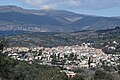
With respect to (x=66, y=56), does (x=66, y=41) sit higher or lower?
lower

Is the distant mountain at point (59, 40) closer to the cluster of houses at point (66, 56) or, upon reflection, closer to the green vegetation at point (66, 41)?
the green vegetation at point (66, 41)

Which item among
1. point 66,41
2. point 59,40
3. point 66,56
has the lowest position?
point 66,41

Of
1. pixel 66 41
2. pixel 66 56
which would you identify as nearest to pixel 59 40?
pixel 66 41

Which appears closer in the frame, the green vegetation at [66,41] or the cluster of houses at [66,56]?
the cluster of houses at [66,56]

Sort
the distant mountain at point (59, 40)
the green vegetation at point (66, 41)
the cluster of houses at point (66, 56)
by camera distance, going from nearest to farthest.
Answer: the cluster of houses at point (66, 56) → the green vegetation at point (66, 41) → the distant mountain at point (59, 40)

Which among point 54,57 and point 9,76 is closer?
point 9,76

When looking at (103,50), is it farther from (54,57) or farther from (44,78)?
(44,78)

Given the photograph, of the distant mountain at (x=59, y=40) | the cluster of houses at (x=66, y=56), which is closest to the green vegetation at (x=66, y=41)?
the distant mountain at (x=59, y=40)

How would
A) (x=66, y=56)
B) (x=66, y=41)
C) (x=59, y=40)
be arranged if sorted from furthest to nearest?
(x=59, y=40) → (x=66, y=41) → (x=66, y=56)

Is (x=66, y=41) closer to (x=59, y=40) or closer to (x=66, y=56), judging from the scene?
(x=59, y=40)

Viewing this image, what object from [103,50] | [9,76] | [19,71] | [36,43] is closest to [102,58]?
[103,50]

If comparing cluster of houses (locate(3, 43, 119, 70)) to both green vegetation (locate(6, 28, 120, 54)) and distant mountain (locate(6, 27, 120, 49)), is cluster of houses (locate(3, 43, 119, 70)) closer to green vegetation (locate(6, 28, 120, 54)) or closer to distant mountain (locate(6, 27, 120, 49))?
green vegetation (locate(6, 28, 120, 54))
